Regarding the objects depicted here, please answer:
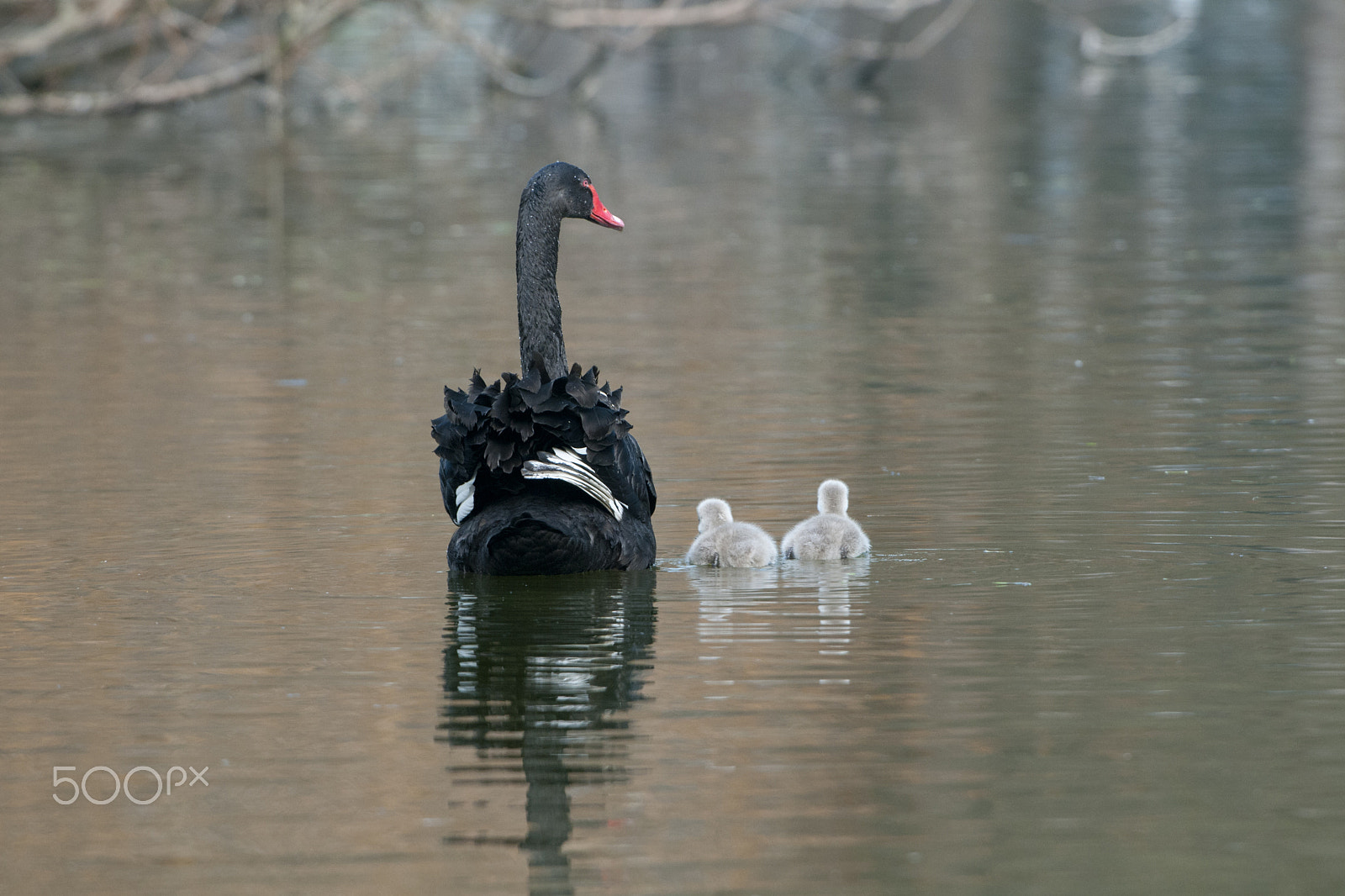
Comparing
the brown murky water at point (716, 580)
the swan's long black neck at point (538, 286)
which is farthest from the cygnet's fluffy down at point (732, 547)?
the swan's long black neck at point (538, 286)

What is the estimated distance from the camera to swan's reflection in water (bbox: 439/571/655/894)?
18.5 ft

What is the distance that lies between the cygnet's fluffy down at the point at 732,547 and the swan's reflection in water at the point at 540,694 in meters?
0.25

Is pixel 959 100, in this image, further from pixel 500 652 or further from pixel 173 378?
pixel 500 652

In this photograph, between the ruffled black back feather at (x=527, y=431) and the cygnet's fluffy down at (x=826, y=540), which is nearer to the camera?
the ruffled black back feather at (x=527, y=431)

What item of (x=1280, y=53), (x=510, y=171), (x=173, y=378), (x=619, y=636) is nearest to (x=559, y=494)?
(x=619, y=636)

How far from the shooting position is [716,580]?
8.53m

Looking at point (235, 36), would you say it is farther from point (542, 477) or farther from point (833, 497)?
point (542, 477)

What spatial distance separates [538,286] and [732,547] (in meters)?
1.73

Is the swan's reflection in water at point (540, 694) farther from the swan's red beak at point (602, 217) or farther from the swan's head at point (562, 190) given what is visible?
the swan's red beak at point (602, 217)

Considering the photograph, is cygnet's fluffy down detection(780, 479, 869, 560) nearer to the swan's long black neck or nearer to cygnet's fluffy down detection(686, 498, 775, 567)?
cygnet's fluffy down detection(686, 498, 775, 567)

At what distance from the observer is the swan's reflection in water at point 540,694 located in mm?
5637

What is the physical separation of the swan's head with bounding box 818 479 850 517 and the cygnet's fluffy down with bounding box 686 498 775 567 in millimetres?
392

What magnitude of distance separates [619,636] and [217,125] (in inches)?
1385

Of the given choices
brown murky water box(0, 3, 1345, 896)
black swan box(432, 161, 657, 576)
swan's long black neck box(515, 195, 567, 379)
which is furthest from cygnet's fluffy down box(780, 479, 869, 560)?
swan's long black neck box(515, 195, 567, 379)
